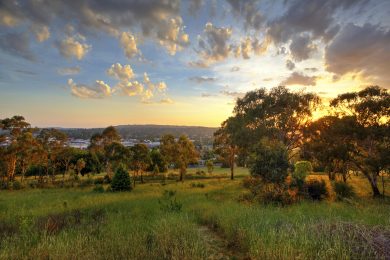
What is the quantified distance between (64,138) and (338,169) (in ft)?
161

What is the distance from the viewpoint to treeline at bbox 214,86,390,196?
66.4 feet

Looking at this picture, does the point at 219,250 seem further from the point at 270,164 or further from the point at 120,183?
the point at 120,183

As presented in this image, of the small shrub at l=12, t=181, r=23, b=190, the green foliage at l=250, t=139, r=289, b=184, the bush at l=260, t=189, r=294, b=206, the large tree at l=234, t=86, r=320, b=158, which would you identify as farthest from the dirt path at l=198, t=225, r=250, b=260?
the small shrub at l=12, t=181, r=23, b=190

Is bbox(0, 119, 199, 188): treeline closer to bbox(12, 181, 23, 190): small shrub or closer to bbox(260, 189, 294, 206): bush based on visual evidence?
bbox(12, 181, 23, 190): small shrub

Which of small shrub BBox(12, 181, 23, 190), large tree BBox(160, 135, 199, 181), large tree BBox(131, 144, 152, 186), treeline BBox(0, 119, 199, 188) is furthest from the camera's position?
large tree BBox(160, 135, 199, 181)

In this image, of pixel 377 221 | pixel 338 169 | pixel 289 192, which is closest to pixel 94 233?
pixel 377 221

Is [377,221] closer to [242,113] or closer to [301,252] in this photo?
[301,252]

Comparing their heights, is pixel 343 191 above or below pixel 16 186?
above

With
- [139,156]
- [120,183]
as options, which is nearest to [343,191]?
[120,183]

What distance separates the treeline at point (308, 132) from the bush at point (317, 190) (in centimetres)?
215

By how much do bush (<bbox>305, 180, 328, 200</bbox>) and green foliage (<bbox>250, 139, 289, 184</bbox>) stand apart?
3.57 metres

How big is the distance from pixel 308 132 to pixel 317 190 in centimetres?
1491

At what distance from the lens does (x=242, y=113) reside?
3566 centimetres

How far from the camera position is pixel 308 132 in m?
34.7
